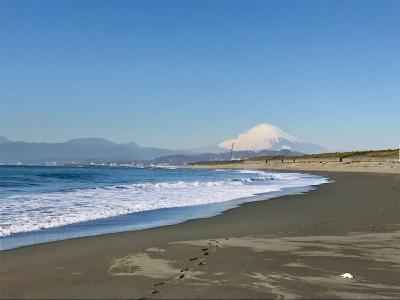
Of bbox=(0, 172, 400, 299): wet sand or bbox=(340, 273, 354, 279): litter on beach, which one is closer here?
bbox=(0, 172, 400, 299): wet sand

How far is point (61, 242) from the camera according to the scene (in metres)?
10.2

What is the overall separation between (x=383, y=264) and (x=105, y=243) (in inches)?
222

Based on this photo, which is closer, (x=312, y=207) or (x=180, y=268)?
(x=180, y=268)

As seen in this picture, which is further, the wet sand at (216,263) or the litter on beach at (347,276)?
the litter on beach at (347,276)

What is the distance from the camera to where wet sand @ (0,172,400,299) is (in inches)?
251

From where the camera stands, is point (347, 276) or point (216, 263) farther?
point (216, 263)

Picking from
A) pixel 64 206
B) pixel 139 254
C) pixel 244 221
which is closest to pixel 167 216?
pixel 244 221

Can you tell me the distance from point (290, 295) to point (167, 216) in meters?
10.0

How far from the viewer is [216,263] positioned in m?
8.05

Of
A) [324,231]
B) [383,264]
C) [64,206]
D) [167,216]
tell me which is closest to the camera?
[383,264]

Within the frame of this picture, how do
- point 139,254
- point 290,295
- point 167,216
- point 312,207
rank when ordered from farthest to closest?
point 312,207 → point 167,216 → point 139,254 → point 290,295

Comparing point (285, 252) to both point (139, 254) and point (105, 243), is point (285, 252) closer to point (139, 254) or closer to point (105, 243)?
point (139, 254)

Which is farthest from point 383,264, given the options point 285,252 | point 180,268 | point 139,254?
point 139,254

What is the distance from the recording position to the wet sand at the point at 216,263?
251 inches
